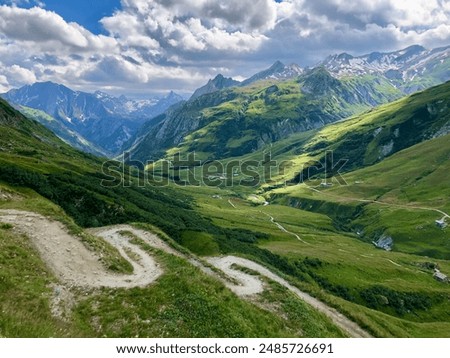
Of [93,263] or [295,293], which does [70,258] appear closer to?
[93,263]

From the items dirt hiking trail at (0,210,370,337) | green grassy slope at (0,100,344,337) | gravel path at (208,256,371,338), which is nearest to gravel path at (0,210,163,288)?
dirt hiking trail at (0,210,370,337)

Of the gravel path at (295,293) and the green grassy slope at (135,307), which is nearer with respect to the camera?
the green grassy slope at (135,307)

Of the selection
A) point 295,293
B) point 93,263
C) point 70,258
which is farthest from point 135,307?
point 295,293

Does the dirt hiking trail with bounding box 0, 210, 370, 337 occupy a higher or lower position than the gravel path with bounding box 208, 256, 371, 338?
Answer: higher

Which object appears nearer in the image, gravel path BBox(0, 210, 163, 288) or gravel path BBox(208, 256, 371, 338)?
gravel path BBox(0, 210, 163, 288)

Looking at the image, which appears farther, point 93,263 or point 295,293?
point 295,293

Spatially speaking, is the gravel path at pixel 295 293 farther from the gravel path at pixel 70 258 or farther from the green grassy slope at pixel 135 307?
the gravel path at pixel 70 258

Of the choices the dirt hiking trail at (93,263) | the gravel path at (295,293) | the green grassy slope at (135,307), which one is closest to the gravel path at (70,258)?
the dirt hiking trail at (93,263)

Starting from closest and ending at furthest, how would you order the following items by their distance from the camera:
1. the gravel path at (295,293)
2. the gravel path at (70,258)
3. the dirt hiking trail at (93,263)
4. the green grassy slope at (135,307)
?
the green grassy slope at (135,307)
the gravel path at (70,258)
the dirt hiking trail at (93,263)
the gravel path at (295,293)

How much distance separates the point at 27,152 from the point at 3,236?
131890 millimetres

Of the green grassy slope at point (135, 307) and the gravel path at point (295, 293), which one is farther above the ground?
the green grassy slope at point (135, 307)

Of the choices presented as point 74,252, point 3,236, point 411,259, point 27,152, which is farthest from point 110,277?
point 411,259

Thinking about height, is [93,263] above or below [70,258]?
below

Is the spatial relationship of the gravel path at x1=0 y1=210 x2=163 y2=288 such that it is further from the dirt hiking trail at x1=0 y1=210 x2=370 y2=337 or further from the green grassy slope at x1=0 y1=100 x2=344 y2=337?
the green grassy slope at x1=0 y1=100 x2=344 y2=337
